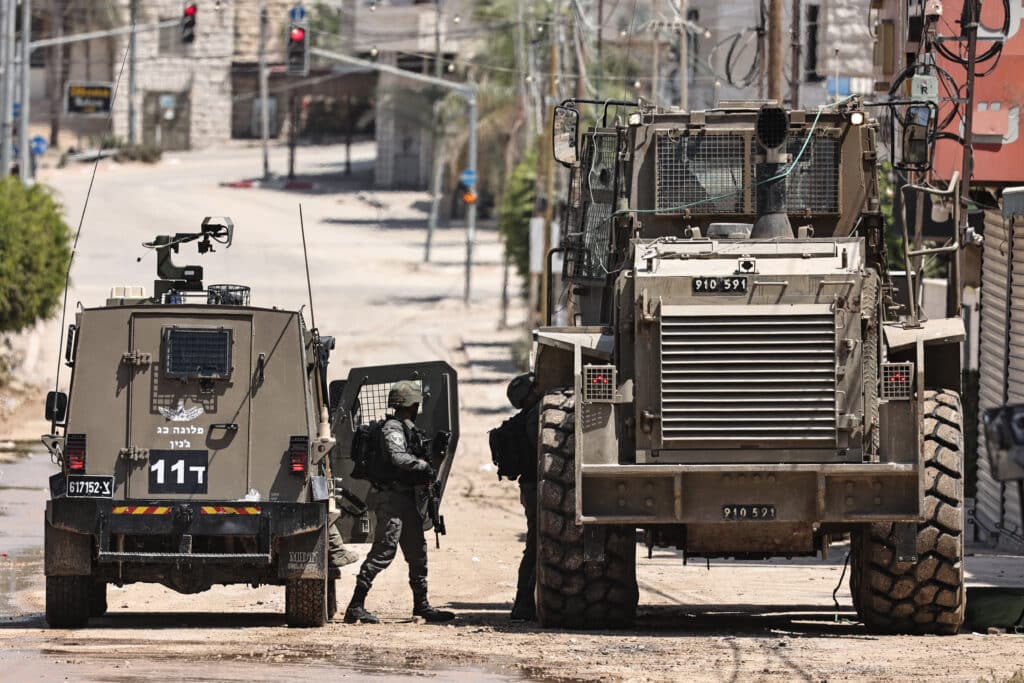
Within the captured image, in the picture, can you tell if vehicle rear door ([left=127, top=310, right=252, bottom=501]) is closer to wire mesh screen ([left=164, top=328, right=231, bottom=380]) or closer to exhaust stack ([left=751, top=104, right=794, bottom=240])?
wire mesh screen ([left=164, top=328, right=231, bottom=380])

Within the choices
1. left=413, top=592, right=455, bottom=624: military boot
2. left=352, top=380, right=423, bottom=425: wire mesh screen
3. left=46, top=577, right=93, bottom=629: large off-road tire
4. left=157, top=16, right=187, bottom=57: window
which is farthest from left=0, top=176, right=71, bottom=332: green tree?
left=157, top=16, right=187, bottom=57: window

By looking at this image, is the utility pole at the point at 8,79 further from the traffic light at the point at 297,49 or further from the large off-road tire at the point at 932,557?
the large off-road tire at the point at 932,557

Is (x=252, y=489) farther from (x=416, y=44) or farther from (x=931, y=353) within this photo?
(x=416, y=44)

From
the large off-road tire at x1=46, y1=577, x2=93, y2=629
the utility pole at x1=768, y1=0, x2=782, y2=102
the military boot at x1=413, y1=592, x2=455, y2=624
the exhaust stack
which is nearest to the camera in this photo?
the large off-road tire at x1=46, y1=577, x2=93, y2=629

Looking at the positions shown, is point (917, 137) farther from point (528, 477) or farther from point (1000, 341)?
point (1000, 341)

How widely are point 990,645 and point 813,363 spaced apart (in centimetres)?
199

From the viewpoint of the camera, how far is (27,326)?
32.2 meters

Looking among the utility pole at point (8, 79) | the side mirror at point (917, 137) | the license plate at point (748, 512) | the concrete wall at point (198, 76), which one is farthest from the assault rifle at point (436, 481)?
the concrete wall at point (198, 76)

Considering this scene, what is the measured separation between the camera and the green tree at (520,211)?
138 feet

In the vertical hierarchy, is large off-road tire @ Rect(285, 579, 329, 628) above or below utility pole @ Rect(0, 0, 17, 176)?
below

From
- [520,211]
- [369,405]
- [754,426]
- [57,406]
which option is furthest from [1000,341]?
[520,211]

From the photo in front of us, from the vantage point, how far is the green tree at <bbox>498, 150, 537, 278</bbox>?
42031 mm

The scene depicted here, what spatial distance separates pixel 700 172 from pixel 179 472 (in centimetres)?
405

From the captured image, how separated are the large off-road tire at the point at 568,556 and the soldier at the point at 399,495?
136 centimetres
